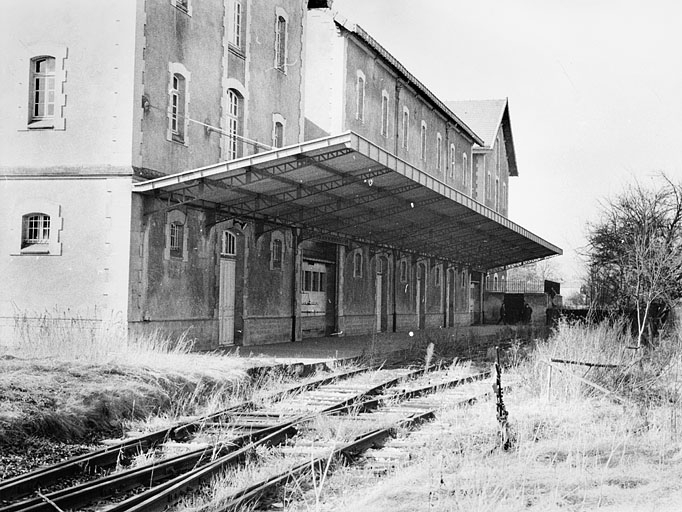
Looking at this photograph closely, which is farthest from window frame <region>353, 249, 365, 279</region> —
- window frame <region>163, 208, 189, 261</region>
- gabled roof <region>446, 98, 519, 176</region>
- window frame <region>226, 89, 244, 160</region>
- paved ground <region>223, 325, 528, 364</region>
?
gabled roof <region>446, 98, 519, 176</region>

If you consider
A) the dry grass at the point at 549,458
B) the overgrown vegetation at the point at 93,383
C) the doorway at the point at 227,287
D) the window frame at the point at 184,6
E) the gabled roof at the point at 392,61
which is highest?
the gabled roof at the point at 392,61

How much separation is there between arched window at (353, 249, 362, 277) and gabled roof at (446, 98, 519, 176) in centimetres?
1935

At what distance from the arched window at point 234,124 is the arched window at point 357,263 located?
941 centimetres

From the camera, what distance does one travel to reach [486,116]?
4953 cm

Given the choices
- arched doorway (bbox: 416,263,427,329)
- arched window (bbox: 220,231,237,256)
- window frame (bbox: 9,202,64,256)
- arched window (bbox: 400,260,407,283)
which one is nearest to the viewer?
window frame (bbox: 9,202,64,256)

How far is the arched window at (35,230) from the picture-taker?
17.1 m

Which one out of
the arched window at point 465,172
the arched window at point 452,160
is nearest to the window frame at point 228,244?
the arched window at point 452,160

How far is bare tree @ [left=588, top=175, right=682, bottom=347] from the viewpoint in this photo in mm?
20141

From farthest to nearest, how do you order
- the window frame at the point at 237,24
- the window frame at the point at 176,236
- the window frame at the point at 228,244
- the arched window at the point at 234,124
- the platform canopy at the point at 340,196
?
the window frame at the point at 237,24, the arched window at the point at 234,124, the window frame at the point at 228,244, the window frame at the point at 176,236, the platform canopy at the point at 340,196

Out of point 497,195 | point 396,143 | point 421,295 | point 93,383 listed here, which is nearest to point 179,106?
point 93,383

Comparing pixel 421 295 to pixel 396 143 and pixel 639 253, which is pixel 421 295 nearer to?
pixel 396 143

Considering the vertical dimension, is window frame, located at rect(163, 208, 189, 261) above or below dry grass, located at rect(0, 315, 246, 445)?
above

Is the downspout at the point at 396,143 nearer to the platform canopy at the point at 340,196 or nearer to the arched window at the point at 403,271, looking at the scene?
the arched window at the point at 403,271

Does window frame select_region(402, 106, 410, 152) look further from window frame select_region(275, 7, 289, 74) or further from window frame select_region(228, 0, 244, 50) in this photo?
window frame select_region(228, 0, 244, 50)
